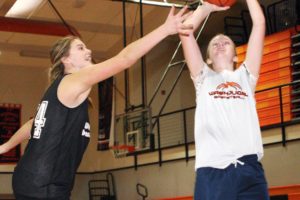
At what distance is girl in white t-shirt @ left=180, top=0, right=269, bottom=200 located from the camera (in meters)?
3.40

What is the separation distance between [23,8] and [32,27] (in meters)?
0.72

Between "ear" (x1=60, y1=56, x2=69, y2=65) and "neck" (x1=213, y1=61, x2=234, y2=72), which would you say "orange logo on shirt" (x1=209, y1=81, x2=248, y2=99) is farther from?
"ear" (x1=60, y1=56, x2=69, y2=65)

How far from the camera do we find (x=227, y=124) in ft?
11.5

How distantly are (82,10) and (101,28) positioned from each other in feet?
4.11

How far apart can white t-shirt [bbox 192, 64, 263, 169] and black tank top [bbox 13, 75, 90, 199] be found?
0.83 m

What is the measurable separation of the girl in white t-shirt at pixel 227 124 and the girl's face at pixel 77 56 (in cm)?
69

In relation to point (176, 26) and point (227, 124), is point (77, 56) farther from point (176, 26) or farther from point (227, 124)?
point (227, 124)

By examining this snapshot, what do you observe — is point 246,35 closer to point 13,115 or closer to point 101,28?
point 101,28

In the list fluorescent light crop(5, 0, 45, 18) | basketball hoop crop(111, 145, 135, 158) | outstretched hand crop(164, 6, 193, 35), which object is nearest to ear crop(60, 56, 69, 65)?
outstretched hand crop(164, 6, 193, 35)

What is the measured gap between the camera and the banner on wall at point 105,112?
15.9m

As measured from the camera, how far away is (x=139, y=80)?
53.0ft

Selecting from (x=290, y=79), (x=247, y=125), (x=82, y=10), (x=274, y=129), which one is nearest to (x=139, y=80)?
(x=82, y=10)

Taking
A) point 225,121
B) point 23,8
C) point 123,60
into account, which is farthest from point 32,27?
point 123,60

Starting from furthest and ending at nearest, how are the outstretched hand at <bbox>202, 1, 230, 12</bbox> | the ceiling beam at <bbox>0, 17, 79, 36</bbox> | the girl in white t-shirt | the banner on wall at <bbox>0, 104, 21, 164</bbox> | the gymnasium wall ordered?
the banner on wall at <bbox>0, 104, 21, 164</bbox>
the ceiling beam at <bbox>0, 17, 79, 36</bbox>
the gymnasium wall
the outstretched hand at <bbox>202, 1, 230, 12</bbox>
the girl in white t-shirt
